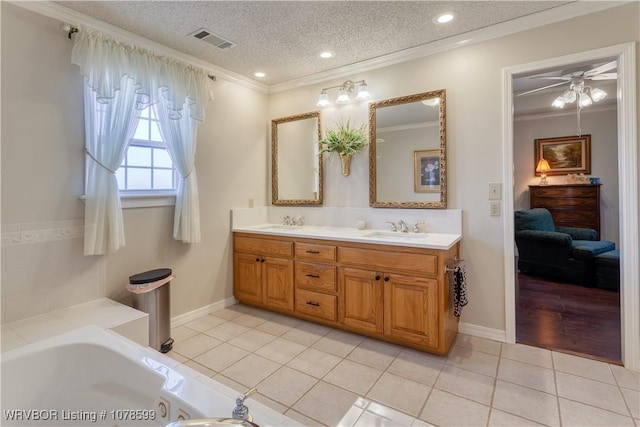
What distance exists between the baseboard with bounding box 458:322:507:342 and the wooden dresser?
3453 millimetres

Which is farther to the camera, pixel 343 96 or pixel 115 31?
pixel 343 96

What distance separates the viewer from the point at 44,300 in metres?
2.11

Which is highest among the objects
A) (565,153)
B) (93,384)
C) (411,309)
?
(565,153)

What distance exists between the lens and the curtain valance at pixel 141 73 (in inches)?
85.7

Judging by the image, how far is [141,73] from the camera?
2.47m

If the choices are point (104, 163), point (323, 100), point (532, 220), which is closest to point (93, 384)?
point (104, 163)

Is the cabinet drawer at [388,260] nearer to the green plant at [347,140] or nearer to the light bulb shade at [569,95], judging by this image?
the green plant at [347,140]

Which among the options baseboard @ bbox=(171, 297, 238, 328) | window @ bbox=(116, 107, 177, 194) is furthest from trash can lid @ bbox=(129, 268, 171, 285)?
window @ bbox=(116, 107, 177, 194)

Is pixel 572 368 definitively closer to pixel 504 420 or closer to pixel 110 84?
pixel 504 420

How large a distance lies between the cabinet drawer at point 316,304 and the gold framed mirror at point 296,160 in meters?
1.07

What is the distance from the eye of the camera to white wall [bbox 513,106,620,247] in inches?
191

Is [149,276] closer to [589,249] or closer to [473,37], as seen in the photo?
[473,37]

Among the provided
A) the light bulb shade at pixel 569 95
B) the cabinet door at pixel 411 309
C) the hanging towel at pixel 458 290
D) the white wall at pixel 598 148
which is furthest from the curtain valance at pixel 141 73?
the white wall at pixel 598 148

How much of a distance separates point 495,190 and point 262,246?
219 cm
